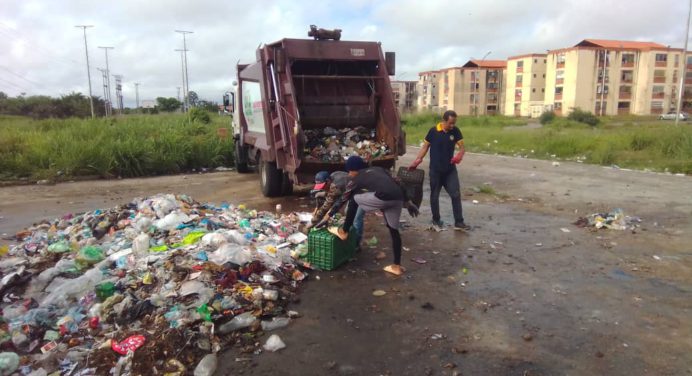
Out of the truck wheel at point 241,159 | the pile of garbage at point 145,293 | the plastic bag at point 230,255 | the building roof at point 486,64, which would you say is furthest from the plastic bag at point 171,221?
the building roof at point 486,64

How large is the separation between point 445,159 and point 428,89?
77.9m

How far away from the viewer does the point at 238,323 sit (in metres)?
3.29

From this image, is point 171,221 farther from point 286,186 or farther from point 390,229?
point 286,186

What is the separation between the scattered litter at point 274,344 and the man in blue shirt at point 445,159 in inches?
128

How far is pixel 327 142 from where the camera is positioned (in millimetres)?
7395

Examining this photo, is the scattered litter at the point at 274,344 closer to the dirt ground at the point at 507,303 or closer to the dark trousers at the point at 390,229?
the dirt ground at the point at 507,303

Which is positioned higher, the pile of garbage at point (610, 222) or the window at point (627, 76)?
the window at point (627, 76)

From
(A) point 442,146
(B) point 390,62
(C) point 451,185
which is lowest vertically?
(C) point 451,185

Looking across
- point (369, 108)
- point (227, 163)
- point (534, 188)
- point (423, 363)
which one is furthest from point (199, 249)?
point (227, 163)

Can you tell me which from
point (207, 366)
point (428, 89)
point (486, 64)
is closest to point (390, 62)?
point (207, 366)

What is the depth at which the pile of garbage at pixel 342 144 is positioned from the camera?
23.5ft

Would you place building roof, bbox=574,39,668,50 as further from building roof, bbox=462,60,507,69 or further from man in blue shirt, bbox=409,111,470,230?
man in blue shirt, bbox=409,111,470,230

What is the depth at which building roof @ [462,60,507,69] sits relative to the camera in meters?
72.1

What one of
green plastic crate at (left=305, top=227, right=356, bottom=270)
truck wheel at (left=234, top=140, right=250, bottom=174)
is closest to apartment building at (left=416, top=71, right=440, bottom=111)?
truck wheel at (left=234, top=140, right=250, bottom=174)
